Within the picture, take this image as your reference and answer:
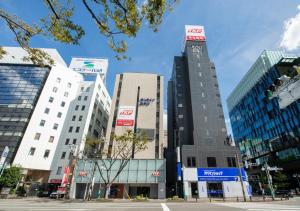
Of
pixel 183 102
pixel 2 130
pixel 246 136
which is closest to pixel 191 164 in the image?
pixel 183 102

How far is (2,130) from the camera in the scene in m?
38.5

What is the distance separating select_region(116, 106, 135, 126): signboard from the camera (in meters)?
42.9

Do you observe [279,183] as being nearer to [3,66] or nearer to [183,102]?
[183,102]

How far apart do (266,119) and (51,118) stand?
67794 millimetres

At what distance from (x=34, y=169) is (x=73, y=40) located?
4013 cm

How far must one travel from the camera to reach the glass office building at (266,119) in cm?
4762

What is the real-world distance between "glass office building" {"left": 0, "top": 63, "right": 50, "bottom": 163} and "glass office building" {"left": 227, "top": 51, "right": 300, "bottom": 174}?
53.2 meters

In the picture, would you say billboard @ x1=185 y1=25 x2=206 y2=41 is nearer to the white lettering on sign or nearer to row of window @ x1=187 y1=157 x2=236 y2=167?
row of window @ x1=187 y1=157 x2=236 y2=167

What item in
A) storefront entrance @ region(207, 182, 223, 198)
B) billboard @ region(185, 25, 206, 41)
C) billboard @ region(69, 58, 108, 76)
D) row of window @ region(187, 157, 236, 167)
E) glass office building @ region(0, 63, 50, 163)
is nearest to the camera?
storefront entrance @ region(207, 182, 223, 198)

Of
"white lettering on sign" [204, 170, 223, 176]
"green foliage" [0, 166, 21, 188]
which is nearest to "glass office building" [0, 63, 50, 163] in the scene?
"green foliage" [0, 166, 21, 188]

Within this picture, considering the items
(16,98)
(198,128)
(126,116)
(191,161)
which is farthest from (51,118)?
(198,128)

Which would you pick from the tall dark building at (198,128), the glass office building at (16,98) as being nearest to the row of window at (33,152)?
the glass office building at (16,98)

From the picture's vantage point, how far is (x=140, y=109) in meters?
45.9

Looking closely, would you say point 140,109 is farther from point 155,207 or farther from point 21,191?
point 155,207
